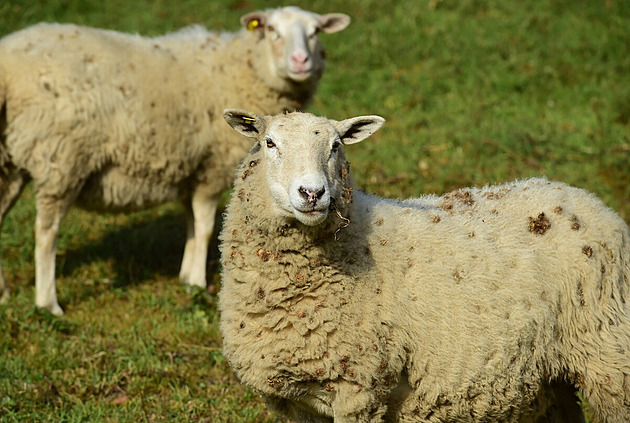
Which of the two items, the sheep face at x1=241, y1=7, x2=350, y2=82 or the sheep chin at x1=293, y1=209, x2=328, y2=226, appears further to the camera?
the sheep face at x1=241, y1=7, x2=350, y2=82

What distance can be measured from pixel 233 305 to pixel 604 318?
183 cm

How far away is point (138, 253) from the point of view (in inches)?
294

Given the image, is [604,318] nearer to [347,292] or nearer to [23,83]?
[347,292]

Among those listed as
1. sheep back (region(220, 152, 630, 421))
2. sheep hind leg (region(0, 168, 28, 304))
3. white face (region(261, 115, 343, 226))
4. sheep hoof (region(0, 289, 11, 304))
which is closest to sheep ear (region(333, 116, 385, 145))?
white face (region(261, 115, 343, 226))

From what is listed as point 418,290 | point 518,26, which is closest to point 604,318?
point 418,290

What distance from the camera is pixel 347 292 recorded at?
12.0 feet

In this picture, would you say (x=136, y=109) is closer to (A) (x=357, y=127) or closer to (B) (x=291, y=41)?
(B) (x=291, y=41)

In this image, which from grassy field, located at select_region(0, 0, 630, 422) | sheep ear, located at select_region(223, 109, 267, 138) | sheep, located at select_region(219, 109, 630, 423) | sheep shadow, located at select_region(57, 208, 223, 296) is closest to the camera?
sheep, located at select_region(219, 109, 630, 423)

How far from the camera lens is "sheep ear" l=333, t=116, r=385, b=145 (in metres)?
3.91

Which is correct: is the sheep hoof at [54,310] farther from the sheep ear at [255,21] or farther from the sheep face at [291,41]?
the sheep ear at [255,21]

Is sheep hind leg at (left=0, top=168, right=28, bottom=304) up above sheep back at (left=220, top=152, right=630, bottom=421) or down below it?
below

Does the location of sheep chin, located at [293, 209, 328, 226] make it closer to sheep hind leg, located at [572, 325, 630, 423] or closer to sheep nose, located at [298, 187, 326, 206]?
sheep nose, located at [298, 187, 326, 206]

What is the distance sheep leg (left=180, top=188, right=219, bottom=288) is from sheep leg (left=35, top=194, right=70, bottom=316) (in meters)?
1.14

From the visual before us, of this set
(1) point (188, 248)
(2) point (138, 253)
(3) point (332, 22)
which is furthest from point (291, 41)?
(2) point (138, 253)
